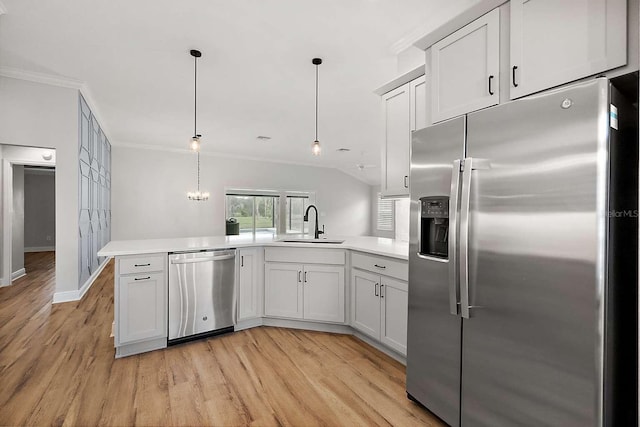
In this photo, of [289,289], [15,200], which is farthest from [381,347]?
[15,200]

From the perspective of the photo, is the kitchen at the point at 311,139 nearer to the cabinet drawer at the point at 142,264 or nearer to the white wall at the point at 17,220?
the cabinet drawer at the point at 142,264

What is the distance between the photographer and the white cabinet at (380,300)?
2439 millimetres

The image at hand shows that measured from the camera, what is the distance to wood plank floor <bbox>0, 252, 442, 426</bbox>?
1.85m

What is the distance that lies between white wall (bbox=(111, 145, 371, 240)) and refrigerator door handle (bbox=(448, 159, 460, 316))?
7.32 m

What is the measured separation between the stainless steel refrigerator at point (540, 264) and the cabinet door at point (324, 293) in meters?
1.38

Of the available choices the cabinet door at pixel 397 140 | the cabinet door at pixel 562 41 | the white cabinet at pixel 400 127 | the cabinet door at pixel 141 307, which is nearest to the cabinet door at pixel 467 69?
the cabinet door at pixel 562 41

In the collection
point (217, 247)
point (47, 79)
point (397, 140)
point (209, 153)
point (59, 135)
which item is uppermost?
point (47, 79)

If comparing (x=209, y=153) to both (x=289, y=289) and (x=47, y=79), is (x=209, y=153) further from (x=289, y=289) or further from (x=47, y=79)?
(x=289, y=289)

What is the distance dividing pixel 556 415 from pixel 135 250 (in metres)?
2.86

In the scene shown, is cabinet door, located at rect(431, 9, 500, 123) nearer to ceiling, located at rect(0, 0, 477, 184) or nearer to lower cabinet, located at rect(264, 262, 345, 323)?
ceiling, located at rect(0, 0, 477, 184)

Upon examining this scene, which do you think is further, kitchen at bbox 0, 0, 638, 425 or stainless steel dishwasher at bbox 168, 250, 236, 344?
stainless steel dishwasher at bbox 168, 250, 236, 344

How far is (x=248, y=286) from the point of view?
125 inches

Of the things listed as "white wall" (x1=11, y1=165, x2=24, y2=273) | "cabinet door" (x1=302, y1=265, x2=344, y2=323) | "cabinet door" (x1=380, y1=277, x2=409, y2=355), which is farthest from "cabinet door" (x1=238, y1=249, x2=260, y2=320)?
"white wall" (x1=11, y1=165, x2=24, y2=273)

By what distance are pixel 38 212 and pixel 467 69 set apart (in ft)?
36.4
